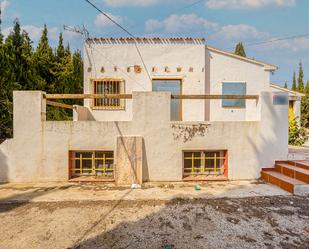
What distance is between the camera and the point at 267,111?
6.25 metres

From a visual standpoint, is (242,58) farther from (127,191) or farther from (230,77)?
(127,191)

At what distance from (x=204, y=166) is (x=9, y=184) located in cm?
583

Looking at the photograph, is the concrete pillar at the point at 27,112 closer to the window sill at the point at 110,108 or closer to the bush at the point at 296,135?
the window sill at the point at 110,108

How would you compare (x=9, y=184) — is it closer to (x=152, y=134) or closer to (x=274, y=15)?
(x=152, y=134)

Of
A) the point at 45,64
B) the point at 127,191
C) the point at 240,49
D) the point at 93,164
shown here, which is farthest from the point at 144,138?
the point at 240,49

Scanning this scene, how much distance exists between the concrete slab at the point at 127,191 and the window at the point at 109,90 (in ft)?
13.0

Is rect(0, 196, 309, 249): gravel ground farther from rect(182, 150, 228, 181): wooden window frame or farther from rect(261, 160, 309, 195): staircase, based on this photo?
rect(182, 150, 228, 181): wooden window frame

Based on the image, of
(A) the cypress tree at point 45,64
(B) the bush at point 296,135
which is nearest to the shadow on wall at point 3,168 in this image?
(A) the cypress tree at point 45,64

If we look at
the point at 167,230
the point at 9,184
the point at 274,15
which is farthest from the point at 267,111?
the point at 9,184

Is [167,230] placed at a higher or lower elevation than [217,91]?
lower

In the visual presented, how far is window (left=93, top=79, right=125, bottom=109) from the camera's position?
8.94 m

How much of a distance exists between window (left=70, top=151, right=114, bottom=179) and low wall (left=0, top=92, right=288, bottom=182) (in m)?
0.33

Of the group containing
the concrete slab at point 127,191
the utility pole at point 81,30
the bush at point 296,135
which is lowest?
the concrete slab at point 127,191

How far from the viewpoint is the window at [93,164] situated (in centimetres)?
639
